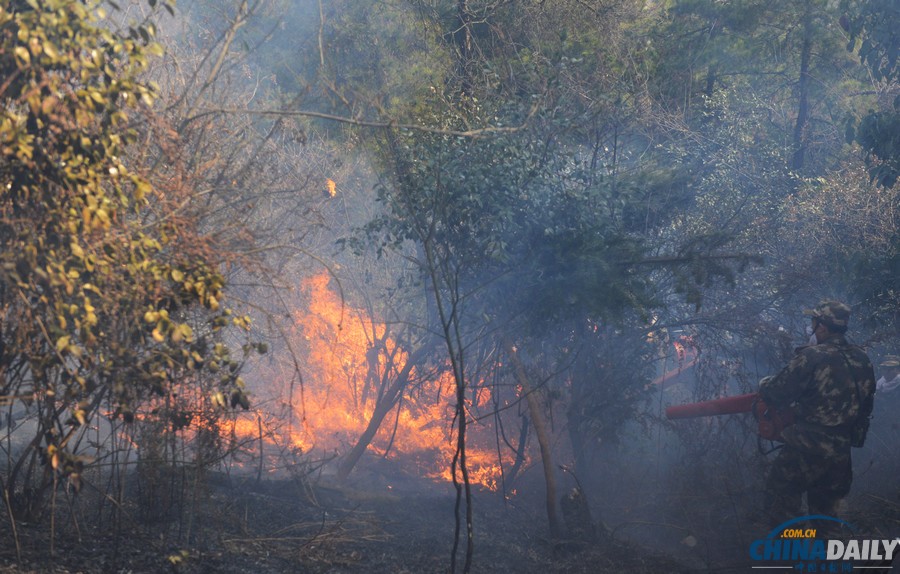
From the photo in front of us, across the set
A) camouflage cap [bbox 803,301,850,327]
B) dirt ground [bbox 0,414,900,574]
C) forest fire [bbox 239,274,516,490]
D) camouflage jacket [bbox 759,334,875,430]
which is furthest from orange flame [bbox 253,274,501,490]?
camouflage cap [bbox 803,301,850,327]

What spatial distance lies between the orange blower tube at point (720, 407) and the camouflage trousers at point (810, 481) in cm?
60

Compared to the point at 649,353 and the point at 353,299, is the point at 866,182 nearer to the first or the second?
the point at 649,353

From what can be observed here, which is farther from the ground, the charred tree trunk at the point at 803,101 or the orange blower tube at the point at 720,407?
the charred tree trunk at the point at 803,101

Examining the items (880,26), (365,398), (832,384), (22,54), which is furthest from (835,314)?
(365,398)

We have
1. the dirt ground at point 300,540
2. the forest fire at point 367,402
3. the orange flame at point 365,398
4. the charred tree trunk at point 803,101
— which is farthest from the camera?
the charred tree trunk at point 803,101

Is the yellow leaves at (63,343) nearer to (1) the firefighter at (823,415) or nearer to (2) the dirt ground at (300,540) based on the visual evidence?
(2) the dirt ground at (300,540)

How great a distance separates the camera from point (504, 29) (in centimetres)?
835

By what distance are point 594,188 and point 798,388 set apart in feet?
9.69

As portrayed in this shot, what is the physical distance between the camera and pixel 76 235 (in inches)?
136

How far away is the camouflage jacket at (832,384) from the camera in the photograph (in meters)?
6.16

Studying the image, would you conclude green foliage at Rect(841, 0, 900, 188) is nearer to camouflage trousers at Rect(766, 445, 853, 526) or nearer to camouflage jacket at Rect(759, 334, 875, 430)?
camouflage jacket at Rect(759, 334, 875, 430)

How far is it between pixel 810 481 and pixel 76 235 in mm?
6383

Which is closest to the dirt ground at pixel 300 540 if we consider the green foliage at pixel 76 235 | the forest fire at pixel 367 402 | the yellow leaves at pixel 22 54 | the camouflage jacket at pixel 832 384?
the green foliage at pixel 76 235

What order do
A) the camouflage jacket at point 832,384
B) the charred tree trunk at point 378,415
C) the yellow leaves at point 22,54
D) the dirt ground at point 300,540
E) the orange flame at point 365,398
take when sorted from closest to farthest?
the yellow leaves at point 22,54, the dirt ground at point 300,540, the camouflage jacket at point 832,384, the charred tree trunk at point 378,415, the orange flame at point 365,398
